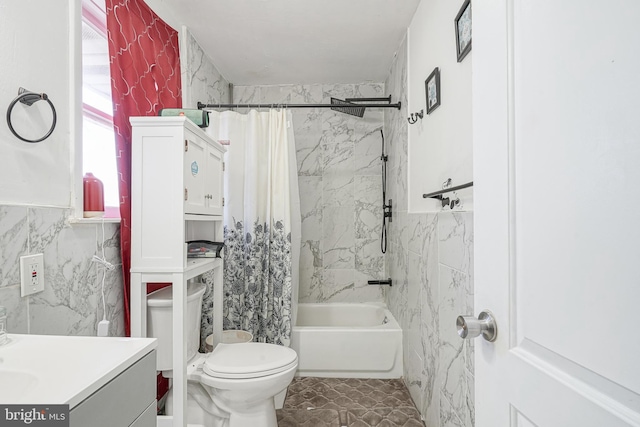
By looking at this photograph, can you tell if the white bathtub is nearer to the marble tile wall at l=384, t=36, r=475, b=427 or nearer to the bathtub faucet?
the marble tile wall at l=384, t=36, r=475, b=427

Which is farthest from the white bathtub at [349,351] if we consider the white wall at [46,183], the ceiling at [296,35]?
the ceiling at [296,35]

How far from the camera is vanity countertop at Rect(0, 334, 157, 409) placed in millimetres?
605

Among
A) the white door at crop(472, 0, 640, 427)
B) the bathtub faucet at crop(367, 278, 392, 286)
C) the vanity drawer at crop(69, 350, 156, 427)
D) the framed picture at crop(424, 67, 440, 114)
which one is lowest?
the bathtub faucet at crop(367, 278, 392, 286)

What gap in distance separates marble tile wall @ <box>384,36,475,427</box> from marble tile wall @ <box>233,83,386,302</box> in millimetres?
395

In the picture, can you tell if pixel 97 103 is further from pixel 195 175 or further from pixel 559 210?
pixel 559 210

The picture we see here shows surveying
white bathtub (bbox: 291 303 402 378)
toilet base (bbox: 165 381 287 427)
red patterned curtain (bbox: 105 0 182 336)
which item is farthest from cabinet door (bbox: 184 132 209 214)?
white bathtub (bbox: 291 303 402 378)

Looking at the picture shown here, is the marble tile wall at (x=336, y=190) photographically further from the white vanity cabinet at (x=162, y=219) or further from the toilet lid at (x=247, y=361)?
the white vanity cabinet at (x=162, y=219)

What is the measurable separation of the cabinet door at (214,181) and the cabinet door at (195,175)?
0.04 meters

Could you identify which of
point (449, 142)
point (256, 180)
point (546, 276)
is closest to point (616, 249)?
point (546, 276)

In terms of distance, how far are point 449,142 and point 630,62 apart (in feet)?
3.74

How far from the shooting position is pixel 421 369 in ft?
6.28

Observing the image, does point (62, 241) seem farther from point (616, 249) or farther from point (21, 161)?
point (616, 249)

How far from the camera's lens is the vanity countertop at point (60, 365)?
1.98 feet

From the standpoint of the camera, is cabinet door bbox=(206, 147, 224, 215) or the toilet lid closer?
the toilet lid
